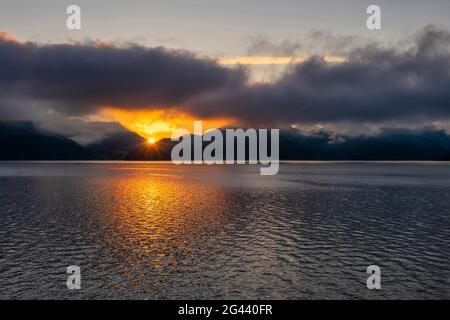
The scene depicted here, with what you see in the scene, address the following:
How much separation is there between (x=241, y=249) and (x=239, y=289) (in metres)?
14.7

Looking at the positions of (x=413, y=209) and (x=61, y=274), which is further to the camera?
(x=413, y=209)

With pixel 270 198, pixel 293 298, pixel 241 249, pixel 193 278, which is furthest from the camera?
pixel 270 198

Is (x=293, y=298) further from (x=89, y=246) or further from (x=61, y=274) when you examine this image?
(x=89, y=246)

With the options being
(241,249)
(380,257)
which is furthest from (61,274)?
(380,257)

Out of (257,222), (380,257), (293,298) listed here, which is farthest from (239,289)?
(257,222)

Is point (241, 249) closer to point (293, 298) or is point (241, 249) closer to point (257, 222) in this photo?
point (293, 298)

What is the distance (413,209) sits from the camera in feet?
293

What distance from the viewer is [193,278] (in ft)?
128

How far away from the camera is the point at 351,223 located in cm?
7088
